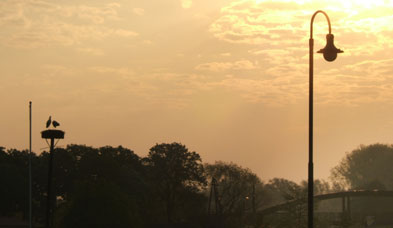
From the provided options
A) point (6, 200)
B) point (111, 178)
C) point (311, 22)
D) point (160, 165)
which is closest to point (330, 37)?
point (311, 22)

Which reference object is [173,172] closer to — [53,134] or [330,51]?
[53,134]

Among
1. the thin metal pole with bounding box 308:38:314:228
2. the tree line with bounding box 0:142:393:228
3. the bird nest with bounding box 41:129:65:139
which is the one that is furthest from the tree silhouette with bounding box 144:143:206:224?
the thin metal pole with bounding box 308:38:314:228

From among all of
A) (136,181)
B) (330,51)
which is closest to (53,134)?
(330,51)

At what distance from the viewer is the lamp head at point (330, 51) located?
97.1 ft

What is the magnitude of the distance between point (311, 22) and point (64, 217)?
46.0m

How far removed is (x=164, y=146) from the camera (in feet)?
404

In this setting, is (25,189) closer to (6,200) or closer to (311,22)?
(6,200)

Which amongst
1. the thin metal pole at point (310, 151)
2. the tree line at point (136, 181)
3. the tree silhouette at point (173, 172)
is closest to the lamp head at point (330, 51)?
the thin metal pole at point (310, 151)

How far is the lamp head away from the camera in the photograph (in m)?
29.6

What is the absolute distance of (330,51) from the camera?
29656mm

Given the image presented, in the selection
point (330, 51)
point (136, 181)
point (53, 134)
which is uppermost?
point (330, 51)

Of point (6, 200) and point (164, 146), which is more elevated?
point (164, 146)

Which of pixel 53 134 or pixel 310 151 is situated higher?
pixel 53 134

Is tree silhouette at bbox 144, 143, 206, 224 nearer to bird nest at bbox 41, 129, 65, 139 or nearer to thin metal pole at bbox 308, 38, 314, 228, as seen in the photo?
bird nest at bbox 41, 129, 65, 139
